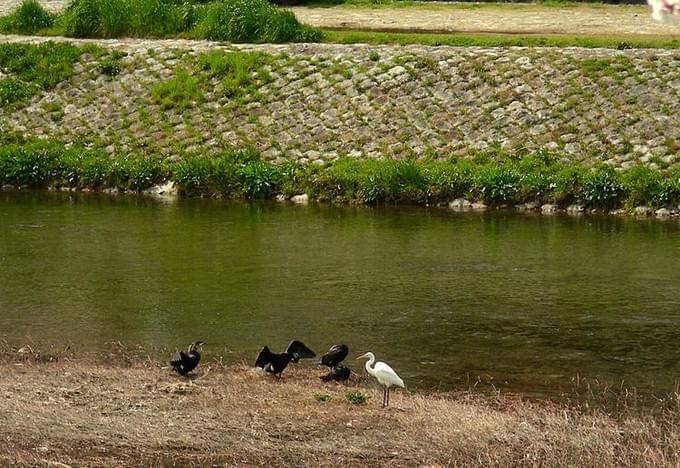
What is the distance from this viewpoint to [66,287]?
744 inches

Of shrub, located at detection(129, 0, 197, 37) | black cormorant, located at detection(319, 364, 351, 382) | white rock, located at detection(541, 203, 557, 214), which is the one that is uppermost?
shrub, located at detection(129, 0, 197, 37)

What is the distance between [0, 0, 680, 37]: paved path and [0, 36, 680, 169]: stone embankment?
12.8 ft

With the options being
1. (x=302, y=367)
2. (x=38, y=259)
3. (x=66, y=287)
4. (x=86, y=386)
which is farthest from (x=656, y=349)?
(x=38, y=259)

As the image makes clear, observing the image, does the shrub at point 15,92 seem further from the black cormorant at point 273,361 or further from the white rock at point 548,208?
the black cormorant at point 273,361

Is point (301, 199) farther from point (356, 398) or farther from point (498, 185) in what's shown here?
point (356, 398)

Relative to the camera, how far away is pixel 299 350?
14070mm

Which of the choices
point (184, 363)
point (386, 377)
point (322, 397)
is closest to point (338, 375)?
point (322, 397)

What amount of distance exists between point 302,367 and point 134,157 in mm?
14566

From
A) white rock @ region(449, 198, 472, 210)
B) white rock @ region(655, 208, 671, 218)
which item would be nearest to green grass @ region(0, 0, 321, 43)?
white rock @ region(449, 198, 472, 210)

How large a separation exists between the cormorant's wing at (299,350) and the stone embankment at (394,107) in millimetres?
12634

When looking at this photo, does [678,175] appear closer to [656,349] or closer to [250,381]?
[656,349]

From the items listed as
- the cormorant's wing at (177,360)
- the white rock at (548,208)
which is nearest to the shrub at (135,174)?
the white rock at (548,208)

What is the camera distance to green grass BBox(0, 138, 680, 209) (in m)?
24.7

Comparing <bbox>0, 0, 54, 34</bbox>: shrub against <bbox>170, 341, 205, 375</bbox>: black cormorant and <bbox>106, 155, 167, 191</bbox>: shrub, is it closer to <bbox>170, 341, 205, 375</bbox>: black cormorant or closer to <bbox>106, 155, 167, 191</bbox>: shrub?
<bbox>106, 155, 167, 191</bbox>: shrub
